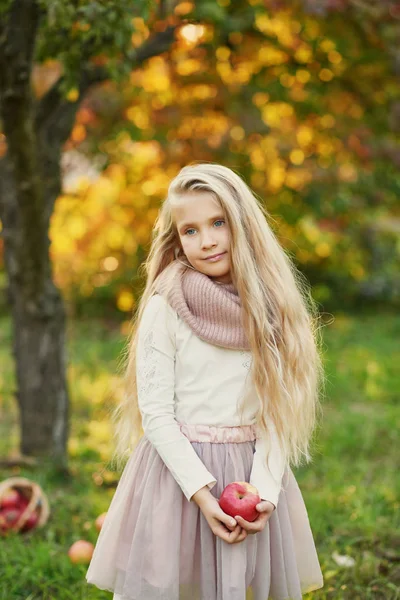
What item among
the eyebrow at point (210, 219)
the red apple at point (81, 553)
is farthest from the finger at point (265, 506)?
the red apple at point (81, 553)

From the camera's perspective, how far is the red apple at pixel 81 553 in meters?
2.81

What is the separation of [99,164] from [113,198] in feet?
9.73

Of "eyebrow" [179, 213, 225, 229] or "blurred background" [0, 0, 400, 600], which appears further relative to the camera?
"blurred background" [0, 0, 400, 600]

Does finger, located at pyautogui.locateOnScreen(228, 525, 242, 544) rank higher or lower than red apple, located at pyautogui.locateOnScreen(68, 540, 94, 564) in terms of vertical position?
higher

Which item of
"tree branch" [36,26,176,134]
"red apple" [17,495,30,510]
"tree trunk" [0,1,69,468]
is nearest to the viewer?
"red apple" [17,495,30,510]

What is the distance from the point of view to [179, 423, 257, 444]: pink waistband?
194cm

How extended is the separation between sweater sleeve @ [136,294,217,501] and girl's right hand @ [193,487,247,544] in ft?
0.09

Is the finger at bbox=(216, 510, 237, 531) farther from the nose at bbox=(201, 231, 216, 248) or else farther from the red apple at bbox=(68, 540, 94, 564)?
the red apple at bbox=(68, 540, 94, 564)

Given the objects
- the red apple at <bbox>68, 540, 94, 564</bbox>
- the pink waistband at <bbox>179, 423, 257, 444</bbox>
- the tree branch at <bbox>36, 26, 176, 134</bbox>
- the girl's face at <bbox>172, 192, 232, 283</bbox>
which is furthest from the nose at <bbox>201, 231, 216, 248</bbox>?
the tree branch at <bbox>36, 26, 176, 134</bbox>

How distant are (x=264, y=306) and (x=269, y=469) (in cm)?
43

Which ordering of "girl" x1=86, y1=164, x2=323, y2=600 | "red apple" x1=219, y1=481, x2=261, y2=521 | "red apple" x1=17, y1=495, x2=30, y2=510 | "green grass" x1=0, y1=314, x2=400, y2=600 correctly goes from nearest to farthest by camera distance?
"red apple" x1=219, y1=481, x2=261, y2=521, "girl" x1=86, y1=164, x2=323, y2=600, "green grass" x1=0, y1=314, x2=400, y2=600, "red apple" x1=17, y1=495, x2=30, y2=510

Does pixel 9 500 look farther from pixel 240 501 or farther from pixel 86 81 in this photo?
pixel 86 81

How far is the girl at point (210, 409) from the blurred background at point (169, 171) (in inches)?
26.4

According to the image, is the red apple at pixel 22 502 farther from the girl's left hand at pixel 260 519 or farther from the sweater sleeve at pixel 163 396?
the girl's left hand at pixel 260 519
